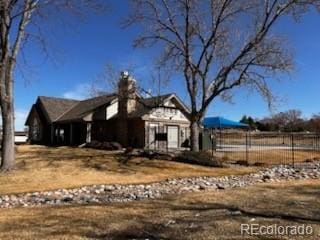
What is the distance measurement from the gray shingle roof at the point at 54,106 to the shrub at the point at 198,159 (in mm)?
22443

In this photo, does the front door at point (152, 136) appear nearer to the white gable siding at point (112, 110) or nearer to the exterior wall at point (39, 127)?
the white gable siding at point (112, 110)

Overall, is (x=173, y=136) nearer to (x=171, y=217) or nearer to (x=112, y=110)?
(x=112, y=110)

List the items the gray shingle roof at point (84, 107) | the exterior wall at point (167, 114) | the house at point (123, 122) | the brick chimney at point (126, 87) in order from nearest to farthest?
Result: the brick chimney at point (126, 87) < the house at point (123, 122) < the exterior wall at point (167, 114) < the gray shingle roof at point (84, 107)

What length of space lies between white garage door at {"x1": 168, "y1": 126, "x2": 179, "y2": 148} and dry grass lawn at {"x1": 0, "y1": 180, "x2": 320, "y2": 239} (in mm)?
24938

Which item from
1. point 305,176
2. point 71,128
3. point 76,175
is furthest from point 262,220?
point 71,128

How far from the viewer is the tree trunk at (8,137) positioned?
19.9m

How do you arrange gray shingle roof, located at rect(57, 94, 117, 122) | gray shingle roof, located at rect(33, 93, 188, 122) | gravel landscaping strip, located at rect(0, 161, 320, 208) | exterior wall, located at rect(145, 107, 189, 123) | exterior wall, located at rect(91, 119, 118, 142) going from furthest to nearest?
gray shingle roof, located at rect(33, 93, 188, 122), gray shingle roof, located at rect(57, 94, 117, 122), exterior wall, located at rect(91, 119, 118, 142), exterior wall, located at rect(145, 107, 189, 123), gravel landscaping strip, located at rect(0, 161, 320, 208)

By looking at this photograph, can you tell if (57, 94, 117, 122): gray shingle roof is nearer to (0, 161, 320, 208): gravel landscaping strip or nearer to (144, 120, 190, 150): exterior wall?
(144, 120, 190, 150): exterior wall

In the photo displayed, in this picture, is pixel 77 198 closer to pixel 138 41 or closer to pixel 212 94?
pixel 212 94

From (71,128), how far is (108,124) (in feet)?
14.0

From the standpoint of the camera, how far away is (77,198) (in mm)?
12719

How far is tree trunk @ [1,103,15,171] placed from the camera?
1994 cm

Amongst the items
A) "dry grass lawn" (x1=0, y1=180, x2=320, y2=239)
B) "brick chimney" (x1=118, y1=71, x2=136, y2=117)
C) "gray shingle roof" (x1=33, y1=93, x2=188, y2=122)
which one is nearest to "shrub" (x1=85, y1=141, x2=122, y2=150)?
"gray shingle roof" (x1=33, y1=93, x2=188, y2=122)

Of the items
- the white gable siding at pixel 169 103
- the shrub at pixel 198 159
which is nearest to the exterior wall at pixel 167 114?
the white gable siding at pixel 169 103
